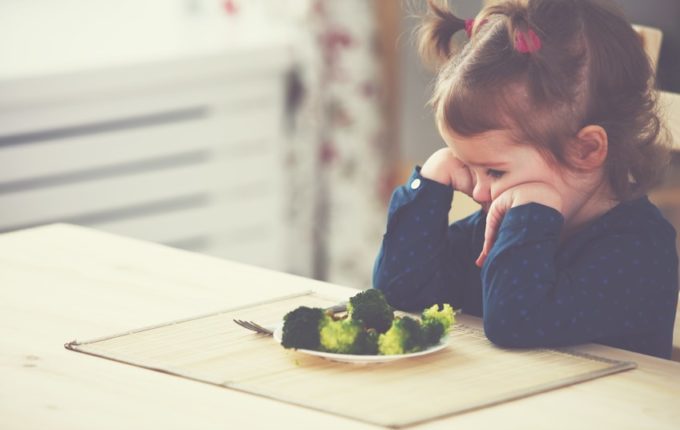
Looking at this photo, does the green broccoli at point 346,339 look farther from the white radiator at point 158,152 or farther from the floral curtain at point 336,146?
the floral curtain at point 336,146

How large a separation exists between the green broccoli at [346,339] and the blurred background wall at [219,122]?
200 cm

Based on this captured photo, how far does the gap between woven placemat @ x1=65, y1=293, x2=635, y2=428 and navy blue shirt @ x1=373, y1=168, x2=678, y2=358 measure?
0.04 m

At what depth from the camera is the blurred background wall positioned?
3.19 meters

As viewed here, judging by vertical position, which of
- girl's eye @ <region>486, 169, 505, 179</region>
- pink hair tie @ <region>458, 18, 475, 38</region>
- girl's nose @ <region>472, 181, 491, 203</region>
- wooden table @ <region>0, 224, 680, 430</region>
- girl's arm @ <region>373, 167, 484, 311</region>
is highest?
pink hair tie @ <region>458, 18, 475, 38</region>

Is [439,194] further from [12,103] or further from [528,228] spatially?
[12,103]

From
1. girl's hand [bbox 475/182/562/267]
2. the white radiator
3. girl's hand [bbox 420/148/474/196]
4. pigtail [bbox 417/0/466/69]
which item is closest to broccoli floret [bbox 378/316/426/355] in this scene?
girl's hand [bbox 475/182/562/267]

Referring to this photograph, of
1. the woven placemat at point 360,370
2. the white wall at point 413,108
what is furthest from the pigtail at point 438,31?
the white wall at point 413,108

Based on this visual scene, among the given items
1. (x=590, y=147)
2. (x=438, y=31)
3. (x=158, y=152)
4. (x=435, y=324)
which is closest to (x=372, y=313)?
(x=435, y=324)

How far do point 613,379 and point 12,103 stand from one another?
2.19 m

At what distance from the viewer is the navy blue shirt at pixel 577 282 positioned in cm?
133

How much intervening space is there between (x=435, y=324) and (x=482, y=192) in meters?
0.25

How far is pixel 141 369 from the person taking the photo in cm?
123

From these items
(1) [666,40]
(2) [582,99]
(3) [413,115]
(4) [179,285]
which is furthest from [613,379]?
(3) [413,115]

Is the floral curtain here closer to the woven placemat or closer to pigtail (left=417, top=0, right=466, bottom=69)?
pigtail (left=417, top=0, right=466, bottom=69)
